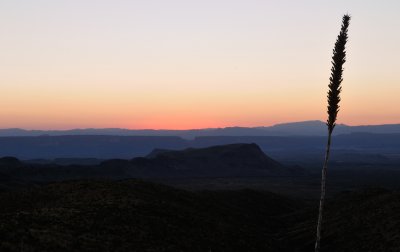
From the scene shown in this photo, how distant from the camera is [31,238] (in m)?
28.5

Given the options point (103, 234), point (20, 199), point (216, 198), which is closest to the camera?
point (103, 234)

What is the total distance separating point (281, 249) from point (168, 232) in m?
12.4

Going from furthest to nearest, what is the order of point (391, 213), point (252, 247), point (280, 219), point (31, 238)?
point (280, 219) < point (391, 213) < point (252, 247) < point (31, 238)

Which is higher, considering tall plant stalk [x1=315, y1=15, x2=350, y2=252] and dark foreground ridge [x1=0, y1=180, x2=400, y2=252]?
tall plant stalk [x1=315, y1=15, x2=350, y2=252]

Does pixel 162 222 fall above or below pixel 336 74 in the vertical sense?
below

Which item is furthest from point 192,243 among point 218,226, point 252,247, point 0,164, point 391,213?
point 0,164

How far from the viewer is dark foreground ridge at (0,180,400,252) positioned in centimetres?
3209

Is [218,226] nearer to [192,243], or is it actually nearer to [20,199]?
[192,243]

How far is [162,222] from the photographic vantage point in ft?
141

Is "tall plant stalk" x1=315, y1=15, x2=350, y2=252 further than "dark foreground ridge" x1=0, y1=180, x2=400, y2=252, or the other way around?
"dark foreground ridge" x1=0, y1=180, x2=400, y2=252

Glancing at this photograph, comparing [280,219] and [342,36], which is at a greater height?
[342,36]

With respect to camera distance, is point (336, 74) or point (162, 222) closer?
point (336, 74)

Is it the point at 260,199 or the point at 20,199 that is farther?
the point at 260,199

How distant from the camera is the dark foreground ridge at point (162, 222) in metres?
32.1
